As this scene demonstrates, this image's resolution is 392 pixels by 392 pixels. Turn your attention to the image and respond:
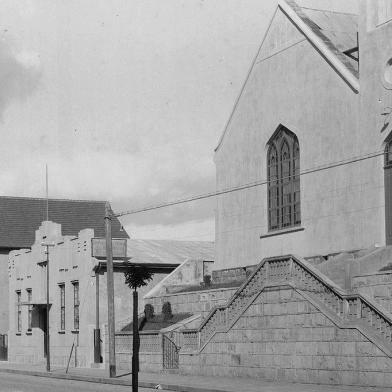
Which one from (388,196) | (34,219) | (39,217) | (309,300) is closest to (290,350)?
(309,300)

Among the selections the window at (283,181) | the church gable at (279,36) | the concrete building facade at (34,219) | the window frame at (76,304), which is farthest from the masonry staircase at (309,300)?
the concrete building facade at (34,219)

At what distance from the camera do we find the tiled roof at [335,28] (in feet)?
132

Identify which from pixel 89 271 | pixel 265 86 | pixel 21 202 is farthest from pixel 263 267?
pixel 21 202

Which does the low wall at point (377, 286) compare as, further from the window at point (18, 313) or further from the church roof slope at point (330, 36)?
the window at point (18, 313)

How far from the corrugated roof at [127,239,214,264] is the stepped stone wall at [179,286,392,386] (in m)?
16.3

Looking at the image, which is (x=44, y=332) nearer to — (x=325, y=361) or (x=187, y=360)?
(x=187, y=360)

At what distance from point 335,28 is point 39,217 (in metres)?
41.4

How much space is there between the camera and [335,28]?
147ft

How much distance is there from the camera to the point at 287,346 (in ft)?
103

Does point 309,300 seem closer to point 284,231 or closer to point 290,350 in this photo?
point 290,350

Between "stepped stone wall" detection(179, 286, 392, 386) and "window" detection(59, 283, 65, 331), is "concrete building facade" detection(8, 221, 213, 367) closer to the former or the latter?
"window" detection(59, 283, 65, 331)

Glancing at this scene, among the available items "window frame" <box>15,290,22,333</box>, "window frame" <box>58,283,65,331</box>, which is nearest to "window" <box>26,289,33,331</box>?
"window frame" <box>15,290,22,333</box>

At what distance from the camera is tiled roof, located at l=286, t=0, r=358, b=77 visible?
40.2 metres

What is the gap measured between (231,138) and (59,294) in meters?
13.9
